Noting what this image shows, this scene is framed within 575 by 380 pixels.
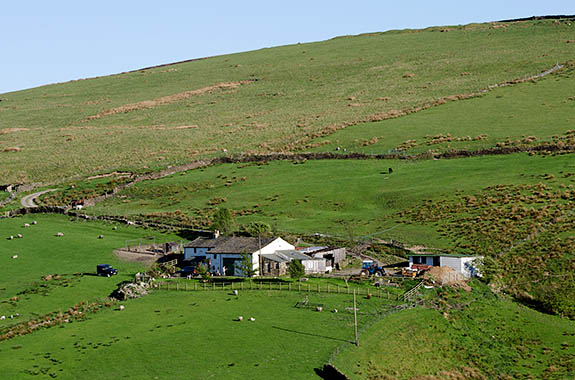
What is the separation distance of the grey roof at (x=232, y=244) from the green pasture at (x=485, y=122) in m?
48.1

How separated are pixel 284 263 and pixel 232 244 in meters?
6.95

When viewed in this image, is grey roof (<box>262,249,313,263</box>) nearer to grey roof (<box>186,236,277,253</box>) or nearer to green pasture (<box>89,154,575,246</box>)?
grey roof (<box>186,236,277,253</box>)

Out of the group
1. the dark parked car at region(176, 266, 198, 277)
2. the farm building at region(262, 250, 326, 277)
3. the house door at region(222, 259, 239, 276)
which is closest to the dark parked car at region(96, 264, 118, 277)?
the dark parked car at region(176, 266, 198, 277)

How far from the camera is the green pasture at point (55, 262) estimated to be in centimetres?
6569

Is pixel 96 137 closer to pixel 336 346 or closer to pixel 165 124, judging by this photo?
pixel 165 124

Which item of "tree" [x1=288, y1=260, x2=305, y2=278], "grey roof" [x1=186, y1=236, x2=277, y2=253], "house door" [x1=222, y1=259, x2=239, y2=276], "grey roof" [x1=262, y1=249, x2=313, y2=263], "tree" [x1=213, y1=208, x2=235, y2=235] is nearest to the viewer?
"tree" [x1=288, y1=260, x2=305, y2=278]

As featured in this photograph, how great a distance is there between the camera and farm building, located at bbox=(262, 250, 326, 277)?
3078 inches

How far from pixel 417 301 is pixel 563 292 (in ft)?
43.8

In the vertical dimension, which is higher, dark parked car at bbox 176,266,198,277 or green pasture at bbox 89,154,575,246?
green pasture at bbox 89,154,575,246

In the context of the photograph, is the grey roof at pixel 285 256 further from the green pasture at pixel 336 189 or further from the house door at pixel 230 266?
the green pasture at pixel 336 189

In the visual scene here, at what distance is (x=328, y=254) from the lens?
81.4 metres

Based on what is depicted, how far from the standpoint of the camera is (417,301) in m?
64.6

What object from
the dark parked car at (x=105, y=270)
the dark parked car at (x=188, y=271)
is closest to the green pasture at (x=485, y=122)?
the dark parked car at (x=188, y=271)

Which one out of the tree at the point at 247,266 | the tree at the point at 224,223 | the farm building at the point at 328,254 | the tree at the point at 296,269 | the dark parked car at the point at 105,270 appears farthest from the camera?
the tree at the point at 224,223
